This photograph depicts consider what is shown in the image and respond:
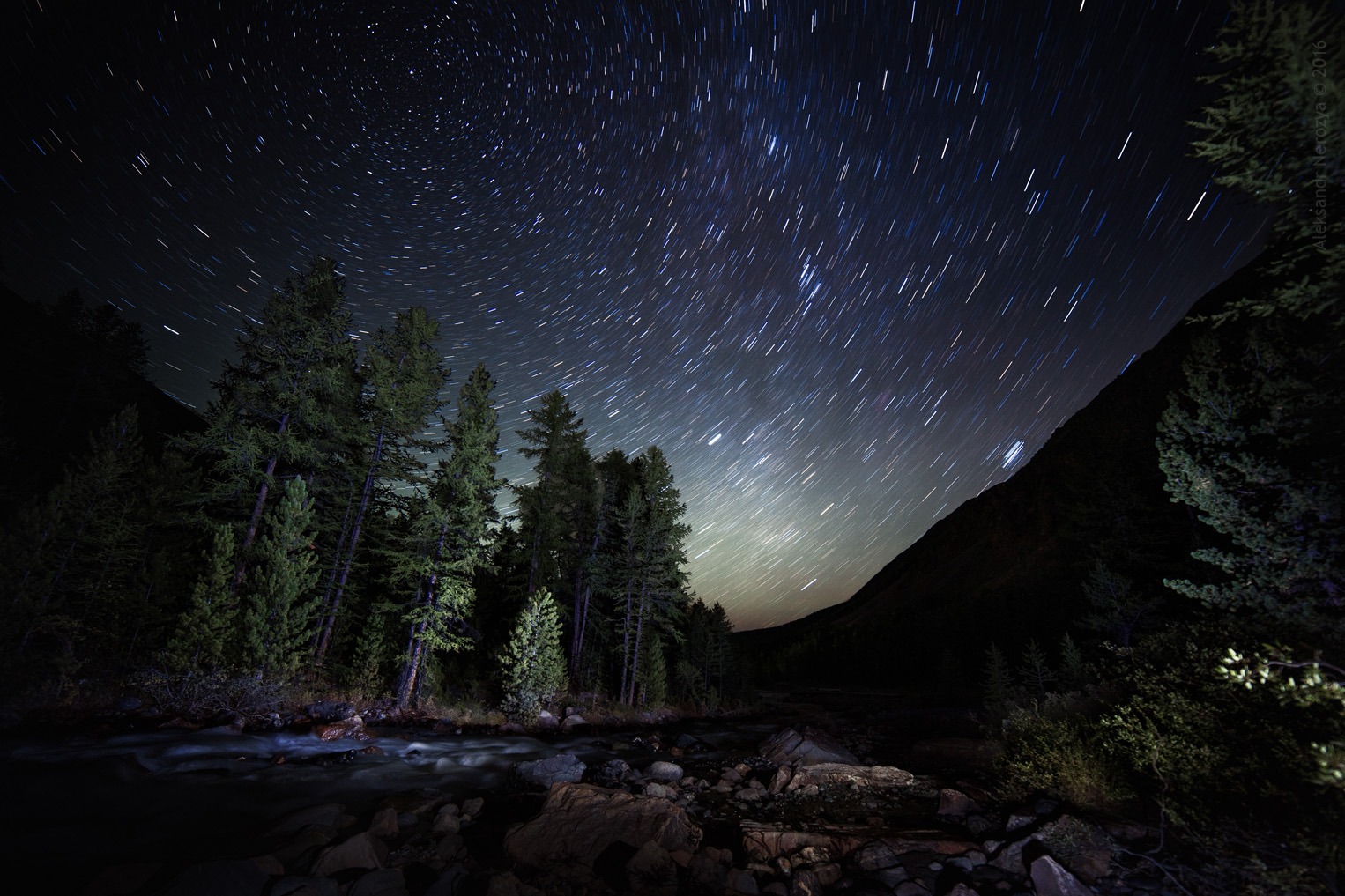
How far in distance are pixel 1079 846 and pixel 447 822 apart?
36.2 feet

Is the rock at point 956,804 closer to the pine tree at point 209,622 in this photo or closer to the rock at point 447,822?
the rock at point 447,822

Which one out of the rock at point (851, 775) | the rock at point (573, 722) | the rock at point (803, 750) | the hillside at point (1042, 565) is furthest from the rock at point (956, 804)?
the rock at point (573, 722)

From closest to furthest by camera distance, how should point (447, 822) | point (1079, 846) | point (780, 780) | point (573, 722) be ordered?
point (1079, 846) → point (447, 822) → point (780, 780) → point (573, 722)

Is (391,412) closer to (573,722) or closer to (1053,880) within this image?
(573,722)

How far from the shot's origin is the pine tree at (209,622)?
47.0 feet

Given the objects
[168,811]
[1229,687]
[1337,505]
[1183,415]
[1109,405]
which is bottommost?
[168,811]

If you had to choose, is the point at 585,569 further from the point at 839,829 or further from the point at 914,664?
the point at 914,664

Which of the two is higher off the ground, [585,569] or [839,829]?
[585,569]

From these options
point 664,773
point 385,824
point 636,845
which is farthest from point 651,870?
point 664,773

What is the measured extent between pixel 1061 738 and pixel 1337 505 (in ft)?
23.4

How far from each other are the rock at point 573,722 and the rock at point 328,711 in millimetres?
9195

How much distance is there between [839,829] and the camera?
9773 millimetres

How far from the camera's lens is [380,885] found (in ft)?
21.1

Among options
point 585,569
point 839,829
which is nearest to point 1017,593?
point 585,569
